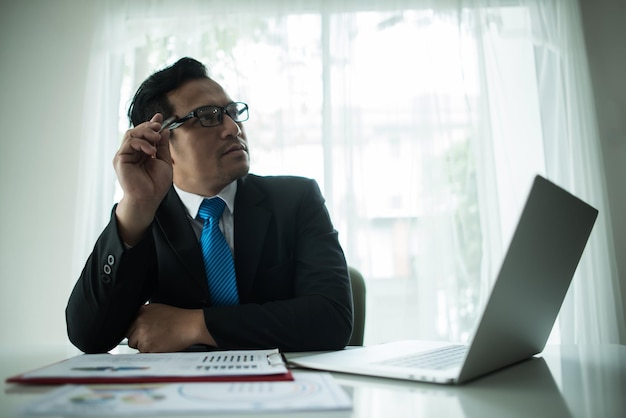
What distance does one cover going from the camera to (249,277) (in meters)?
1.37

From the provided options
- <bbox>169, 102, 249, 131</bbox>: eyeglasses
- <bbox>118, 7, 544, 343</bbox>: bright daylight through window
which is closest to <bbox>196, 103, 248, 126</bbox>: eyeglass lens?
<bbox>169, 102, 249, 131</bbox>: eyeglasses

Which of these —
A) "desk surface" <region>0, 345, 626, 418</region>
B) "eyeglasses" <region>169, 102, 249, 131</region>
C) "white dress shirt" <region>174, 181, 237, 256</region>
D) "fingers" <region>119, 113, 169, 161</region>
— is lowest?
"desk surface" <region>0, 345, 626, 418</region>

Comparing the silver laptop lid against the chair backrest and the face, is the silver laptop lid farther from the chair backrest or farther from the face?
the face

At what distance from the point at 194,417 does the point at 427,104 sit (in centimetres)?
285

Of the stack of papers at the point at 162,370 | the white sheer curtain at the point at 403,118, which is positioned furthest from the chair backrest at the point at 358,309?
the white sheer curtain at the point at 403,118

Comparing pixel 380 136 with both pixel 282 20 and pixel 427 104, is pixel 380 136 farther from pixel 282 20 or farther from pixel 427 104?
pixel 282 20

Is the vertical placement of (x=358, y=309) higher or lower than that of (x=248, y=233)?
lower

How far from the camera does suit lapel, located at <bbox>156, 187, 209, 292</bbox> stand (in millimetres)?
1309

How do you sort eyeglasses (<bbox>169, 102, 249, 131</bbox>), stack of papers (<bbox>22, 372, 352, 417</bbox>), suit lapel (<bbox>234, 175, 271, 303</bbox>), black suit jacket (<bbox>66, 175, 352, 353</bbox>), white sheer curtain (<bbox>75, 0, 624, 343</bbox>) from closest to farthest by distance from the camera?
1. stack of papers (<bbox>22, 372, 352, 417</bbox>)
2. black suit jacket (<bbox>66, 175, 352, 353</bbox>)
3. suit lapel (<bbox>234, 175, 271, 303</bbox>)
4. eyeglasses (<bbox>169, 102, 249, 131</bbox>)
5. white sheer curtain (<bbox>75, 0, 624, 343</bbox>)

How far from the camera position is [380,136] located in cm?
305

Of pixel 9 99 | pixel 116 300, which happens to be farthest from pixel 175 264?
pixel 9 99

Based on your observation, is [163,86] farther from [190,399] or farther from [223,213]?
[190,399]

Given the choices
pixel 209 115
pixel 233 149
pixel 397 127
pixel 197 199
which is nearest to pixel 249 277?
pixel 197 199

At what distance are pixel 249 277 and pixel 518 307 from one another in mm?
829
